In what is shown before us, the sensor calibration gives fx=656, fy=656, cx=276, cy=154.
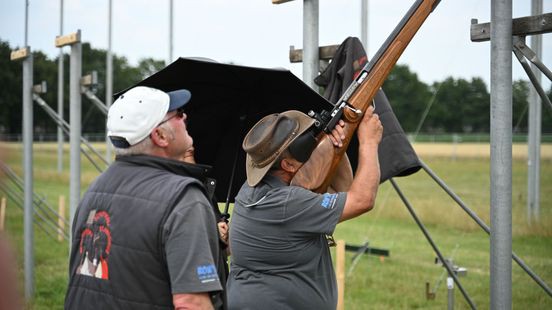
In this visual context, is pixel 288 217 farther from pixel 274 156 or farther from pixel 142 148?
pixel 142 148

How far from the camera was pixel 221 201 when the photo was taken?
408 cm

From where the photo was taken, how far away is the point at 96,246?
2.38m

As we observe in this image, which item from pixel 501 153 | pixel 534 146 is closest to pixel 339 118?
pixel 501 153

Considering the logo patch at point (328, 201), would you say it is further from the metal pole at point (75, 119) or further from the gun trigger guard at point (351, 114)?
the metal pole at point (75, 119)

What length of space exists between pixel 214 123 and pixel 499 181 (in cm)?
170

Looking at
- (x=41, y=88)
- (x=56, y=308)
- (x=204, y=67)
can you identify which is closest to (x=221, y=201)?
(x=204, y=67)

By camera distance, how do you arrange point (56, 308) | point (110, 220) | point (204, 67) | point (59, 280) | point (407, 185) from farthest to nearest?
point (407, 185) < point (59, 280) < point (56, 308) < point (204, 67) < point (110, 220)

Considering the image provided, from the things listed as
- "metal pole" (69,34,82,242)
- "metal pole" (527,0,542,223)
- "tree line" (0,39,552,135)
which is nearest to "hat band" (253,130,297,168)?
"metal pole" (69,34,82,242)

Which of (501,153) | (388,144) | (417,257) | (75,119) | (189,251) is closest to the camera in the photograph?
(189,251)

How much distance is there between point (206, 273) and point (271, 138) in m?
0.95

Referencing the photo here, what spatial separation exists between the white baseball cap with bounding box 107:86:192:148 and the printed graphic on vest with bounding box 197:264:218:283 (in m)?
0.54

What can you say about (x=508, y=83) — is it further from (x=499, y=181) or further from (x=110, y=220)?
(x=110, y=220)

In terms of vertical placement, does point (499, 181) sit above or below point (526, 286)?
above

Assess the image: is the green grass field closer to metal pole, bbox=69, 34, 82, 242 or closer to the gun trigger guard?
metal pole, bbox=69, 34, 82, 242
